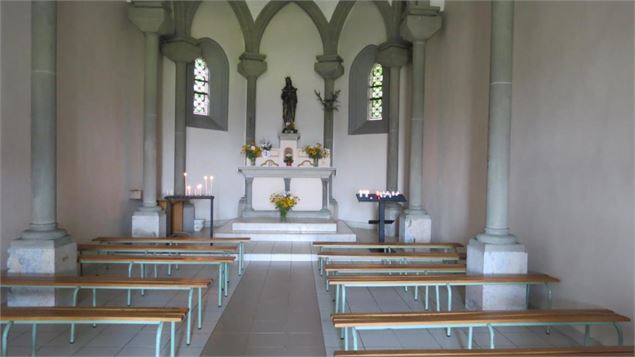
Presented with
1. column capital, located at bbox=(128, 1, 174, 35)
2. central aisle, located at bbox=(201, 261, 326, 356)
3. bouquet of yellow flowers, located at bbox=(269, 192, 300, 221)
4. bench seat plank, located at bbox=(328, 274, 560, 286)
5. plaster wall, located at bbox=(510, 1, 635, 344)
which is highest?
column capital, located at bbox=(128, 1, 174, 35)

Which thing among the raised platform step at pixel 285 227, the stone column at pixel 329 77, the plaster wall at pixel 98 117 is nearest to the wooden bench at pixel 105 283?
the plaster wall at pixel 98 117

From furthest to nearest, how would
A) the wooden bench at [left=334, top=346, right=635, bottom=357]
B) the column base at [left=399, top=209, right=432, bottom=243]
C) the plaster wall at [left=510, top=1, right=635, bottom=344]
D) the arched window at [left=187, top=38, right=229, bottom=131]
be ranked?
1. the arched window at [left=187, top=38, right=229, bottom=131]
2. the column base at [left=399, top=209, right=432, bottom=243]
3. the plaster wall at [left=510, top=1, right=635, bottom=344]
4. the wooden bench at [left=334, top=346, right=635, bottom=357]

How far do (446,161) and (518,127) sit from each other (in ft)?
9.14

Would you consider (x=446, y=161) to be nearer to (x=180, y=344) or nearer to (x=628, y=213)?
(x=628, y=213)

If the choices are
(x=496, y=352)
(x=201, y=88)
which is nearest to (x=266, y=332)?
(x=496, y=352)

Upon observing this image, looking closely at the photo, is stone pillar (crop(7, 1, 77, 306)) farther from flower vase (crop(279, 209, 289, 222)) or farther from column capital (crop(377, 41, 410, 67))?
column capital (crop(377, 41, 410, 67))

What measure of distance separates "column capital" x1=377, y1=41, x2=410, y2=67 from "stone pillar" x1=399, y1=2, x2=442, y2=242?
80.8 inches

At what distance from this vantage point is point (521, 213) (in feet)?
18.7

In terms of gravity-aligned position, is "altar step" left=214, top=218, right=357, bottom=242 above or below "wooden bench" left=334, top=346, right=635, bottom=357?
below

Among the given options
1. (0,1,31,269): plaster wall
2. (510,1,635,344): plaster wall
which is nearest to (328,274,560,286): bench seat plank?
(510,1,635,344): plaster wall

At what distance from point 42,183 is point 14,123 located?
136 centimetres

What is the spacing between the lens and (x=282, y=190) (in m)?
11.4

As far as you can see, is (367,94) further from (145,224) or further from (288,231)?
(145,224)

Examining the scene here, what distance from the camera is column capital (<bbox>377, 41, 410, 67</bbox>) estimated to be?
1138 centimetres
